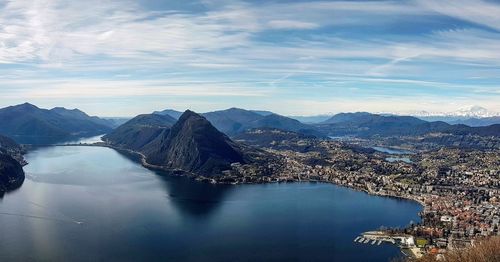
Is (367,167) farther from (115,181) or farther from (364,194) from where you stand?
(115,181)

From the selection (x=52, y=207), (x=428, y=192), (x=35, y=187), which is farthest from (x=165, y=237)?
(x=428, y=192)

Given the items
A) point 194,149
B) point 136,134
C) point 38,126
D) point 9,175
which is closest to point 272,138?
point 136,134

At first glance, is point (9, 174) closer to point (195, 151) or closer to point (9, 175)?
point (9, 175)

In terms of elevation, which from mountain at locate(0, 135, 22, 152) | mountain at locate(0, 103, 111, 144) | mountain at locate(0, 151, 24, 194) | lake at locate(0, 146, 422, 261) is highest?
mountain at locate(0, 103, 111, 144)

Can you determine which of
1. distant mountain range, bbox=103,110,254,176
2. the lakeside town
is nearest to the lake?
the lakeside town

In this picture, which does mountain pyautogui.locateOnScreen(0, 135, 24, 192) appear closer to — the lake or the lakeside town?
the lake

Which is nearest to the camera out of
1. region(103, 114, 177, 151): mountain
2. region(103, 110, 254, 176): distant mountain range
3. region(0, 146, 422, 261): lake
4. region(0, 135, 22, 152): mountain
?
region(0, 146, 422, 261): lake

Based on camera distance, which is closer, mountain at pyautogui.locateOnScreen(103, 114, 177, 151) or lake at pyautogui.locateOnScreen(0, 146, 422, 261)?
lake at pyautogui.locateOnScreen(0, 146, 422, 261)
